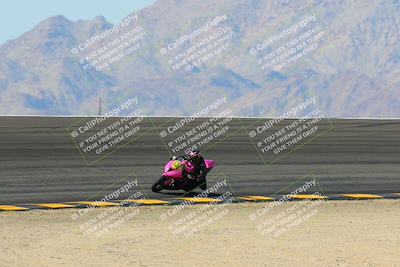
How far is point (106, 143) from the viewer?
3288 cm

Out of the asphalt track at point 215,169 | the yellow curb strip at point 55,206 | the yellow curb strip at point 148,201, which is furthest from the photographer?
the asphalt track at point 215,169

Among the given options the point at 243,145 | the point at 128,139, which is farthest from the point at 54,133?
the point at 243,145

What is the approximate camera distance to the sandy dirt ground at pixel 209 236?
599 inches

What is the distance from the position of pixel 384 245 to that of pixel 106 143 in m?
17.6
